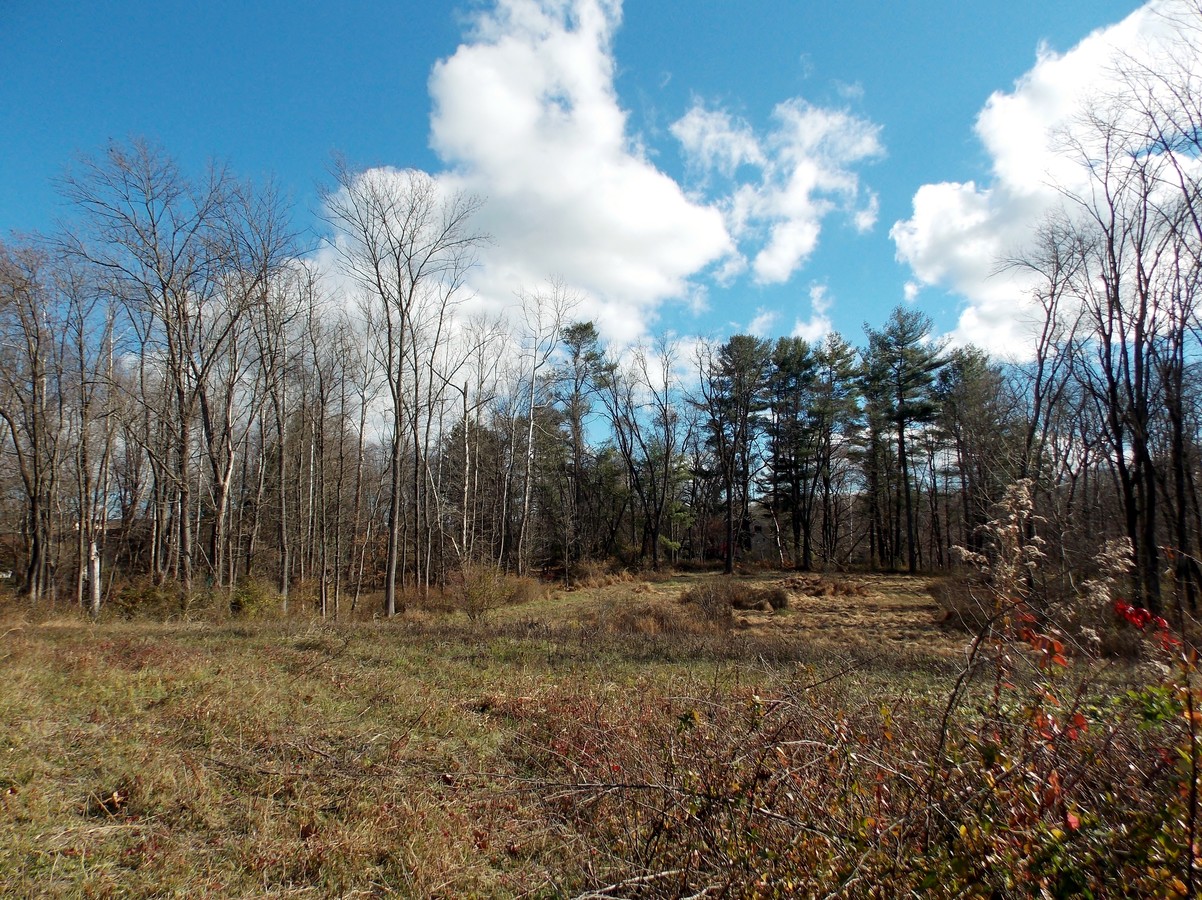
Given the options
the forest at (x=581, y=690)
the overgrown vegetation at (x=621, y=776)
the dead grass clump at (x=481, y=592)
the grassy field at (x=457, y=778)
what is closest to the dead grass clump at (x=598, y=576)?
the forest at (x=581, y=690)

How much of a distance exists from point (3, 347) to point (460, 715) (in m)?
22.8

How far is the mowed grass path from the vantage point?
11.1 feet

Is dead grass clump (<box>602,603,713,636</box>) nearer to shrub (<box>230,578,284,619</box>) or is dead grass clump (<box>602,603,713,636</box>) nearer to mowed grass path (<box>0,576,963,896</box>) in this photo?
mowed grass path (<box>0,576,963,896</box>)

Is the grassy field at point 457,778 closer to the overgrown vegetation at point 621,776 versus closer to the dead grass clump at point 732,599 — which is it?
the overgrown vegetation at point 621,776

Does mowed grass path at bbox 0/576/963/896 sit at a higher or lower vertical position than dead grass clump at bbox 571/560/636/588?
higher

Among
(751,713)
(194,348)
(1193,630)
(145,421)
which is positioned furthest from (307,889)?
(145,421)

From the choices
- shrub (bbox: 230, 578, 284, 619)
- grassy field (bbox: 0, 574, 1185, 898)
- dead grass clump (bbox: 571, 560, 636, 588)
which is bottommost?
dead grass clump (bbox: 571, 560, 636, 588)

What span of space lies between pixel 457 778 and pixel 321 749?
1.36m

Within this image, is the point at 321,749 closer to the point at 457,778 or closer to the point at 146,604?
the point at 457,778

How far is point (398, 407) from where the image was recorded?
16984mm

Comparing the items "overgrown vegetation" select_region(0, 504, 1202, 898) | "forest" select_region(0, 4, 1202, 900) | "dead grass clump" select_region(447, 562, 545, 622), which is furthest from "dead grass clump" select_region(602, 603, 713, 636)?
"overgrown vegetation" select_region(0, 504, 1202, 898)

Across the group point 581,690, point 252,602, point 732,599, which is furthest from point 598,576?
point 581,690

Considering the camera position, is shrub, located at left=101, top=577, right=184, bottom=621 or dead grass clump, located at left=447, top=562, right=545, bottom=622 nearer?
shrub, located at left=101, top=577, right=184, bottom=621

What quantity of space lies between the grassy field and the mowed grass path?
22 millimetres
